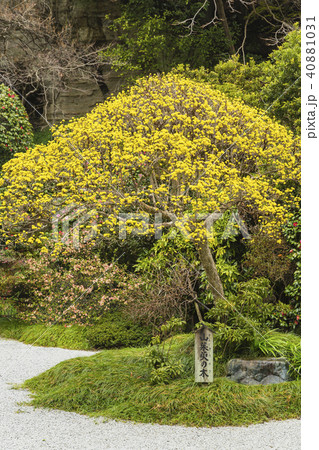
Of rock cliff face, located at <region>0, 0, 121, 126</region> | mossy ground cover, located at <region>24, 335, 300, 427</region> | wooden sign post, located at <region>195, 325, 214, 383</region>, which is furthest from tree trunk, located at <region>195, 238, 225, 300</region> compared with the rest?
rock cliff face, located at <region>0, 0, 121, 126</region>

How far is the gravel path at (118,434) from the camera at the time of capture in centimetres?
412

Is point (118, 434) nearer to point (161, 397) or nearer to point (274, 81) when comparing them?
point (161, 397)

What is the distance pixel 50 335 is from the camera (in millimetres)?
8312

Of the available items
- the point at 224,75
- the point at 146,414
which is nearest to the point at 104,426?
the point at 146,414

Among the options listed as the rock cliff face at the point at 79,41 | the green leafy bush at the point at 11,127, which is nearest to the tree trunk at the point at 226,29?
the rock cliff face at the point at 79,41

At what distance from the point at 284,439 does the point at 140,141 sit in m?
3.42

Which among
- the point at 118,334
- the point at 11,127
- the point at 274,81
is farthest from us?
the point at 11,127

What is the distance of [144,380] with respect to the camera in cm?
540

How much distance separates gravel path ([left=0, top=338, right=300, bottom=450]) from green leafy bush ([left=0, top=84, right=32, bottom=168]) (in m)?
7.47

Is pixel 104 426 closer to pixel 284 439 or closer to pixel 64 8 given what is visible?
pixel 284 439

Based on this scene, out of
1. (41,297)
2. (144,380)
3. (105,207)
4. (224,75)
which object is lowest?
(41,297)

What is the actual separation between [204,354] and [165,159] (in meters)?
2.42

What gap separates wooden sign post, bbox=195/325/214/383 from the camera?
16.4ft

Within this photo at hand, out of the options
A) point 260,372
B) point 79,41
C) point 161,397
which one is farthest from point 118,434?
point 79,41
